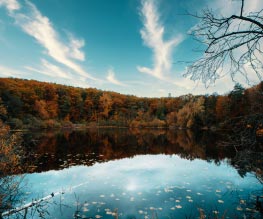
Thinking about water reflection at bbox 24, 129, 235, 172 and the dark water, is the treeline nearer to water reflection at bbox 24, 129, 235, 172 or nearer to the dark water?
water reflection at bbox 24, 129, 235, 172

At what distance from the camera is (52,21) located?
64.1 ft

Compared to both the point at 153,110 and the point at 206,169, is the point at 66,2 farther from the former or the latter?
the point at 153,110

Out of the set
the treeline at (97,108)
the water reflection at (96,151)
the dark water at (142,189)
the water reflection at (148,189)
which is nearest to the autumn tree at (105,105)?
the treeline at (97,108)

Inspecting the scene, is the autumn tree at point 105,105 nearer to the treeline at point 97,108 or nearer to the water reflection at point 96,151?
the treeline at point 97,108

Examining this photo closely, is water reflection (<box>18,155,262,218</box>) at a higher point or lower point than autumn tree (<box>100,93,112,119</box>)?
lower

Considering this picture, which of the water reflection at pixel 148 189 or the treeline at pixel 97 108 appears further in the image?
the treeline at pixel 97 108

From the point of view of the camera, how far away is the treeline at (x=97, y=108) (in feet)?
142

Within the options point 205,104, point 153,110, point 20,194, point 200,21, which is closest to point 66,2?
point 20,194

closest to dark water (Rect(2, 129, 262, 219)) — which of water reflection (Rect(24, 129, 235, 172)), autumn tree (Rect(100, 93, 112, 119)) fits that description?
water reflection (Rect(24, 129, 235, 172))

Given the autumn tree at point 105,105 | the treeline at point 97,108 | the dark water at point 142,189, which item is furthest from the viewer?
the autumn tree at point 105,105

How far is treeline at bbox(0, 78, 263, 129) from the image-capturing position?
43.3 metres

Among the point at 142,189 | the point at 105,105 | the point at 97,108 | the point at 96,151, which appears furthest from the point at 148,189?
the point at 97,108

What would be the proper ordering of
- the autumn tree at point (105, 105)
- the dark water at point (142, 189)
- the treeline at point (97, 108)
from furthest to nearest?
the autumn tree at point (105, 105) < the treeline at point (97, 108) < the dark water at point (142, 189)

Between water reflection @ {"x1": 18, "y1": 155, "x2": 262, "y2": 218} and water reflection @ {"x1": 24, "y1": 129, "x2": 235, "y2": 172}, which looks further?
water reflection @ {"x1": 24, "y1": 129, "x2": 235, "y2": 172}
